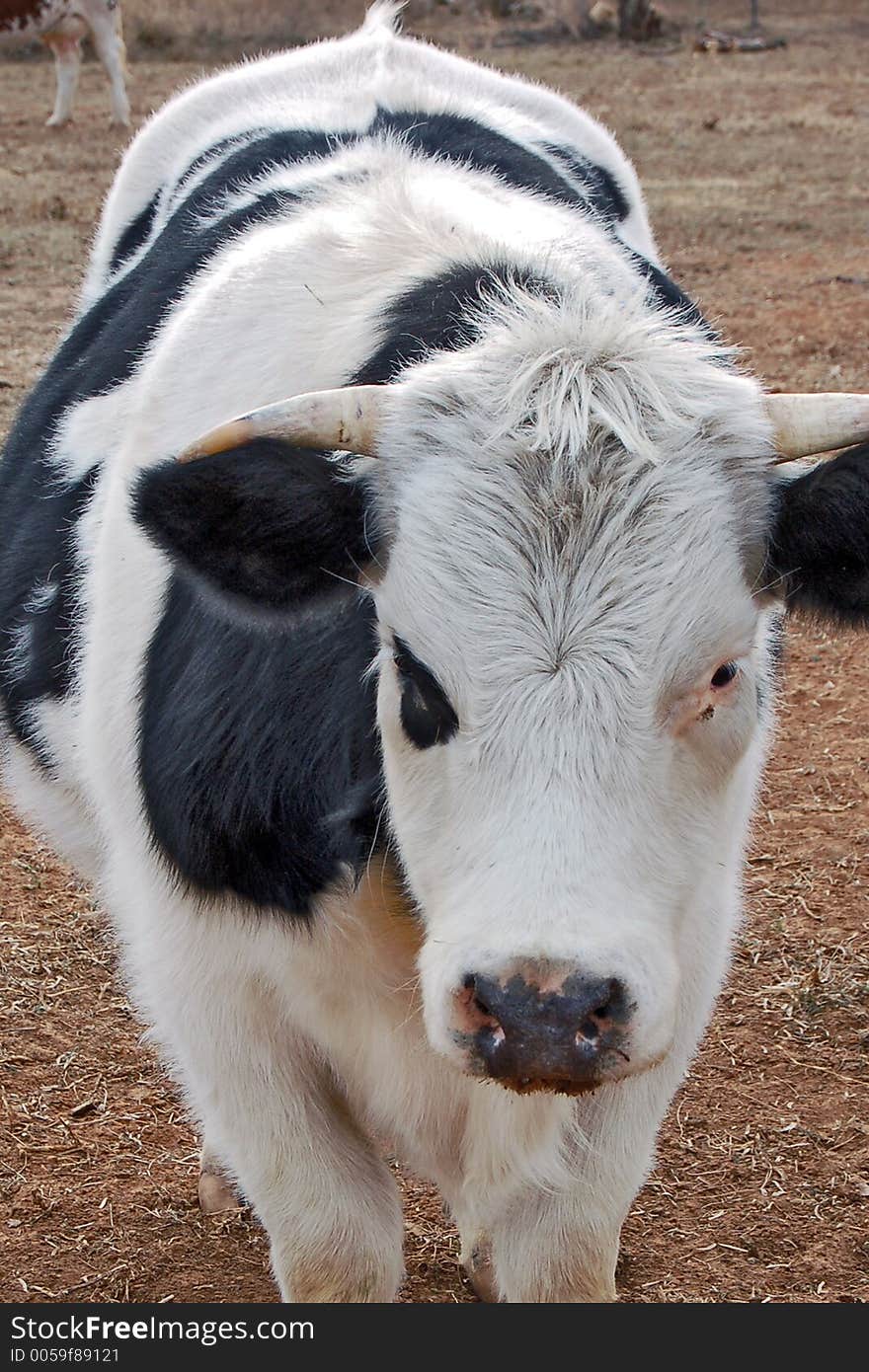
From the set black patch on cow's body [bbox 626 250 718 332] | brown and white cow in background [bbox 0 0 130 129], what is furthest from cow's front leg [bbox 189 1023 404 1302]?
brown and white cow in background [bbox 0 0 130 129]

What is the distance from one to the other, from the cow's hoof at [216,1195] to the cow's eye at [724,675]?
173 centimetres

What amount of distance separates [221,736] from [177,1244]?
1315 mm

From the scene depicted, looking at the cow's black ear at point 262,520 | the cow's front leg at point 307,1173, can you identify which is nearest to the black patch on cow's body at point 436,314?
the cow's black ear at point 262,520

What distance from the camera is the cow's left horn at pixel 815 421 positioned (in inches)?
81.5

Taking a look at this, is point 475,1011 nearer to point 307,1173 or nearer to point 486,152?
point 307,1173

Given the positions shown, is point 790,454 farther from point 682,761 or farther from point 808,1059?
point 808,1059

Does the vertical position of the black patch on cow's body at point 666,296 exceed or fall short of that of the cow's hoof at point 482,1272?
it exceeds it

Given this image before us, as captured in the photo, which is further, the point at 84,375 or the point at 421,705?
the point at 84,375

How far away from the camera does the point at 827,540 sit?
212cm

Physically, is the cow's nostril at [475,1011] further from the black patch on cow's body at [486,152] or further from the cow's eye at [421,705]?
the black patch on cow's body at [486,152]

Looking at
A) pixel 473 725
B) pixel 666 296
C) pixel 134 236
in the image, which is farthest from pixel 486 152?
pixel 473 725

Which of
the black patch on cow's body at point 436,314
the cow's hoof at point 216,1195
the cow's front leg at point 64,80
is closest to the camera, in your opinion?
the black patch on cow's body at point 436,314

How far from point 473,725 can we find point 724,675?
33 centimetres

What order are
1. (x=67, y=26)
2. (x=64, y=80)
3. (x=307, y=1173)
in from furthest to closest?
1. (x=67, y=26)
2. (x=64, y=80)
3. (x=307, y=1173)
